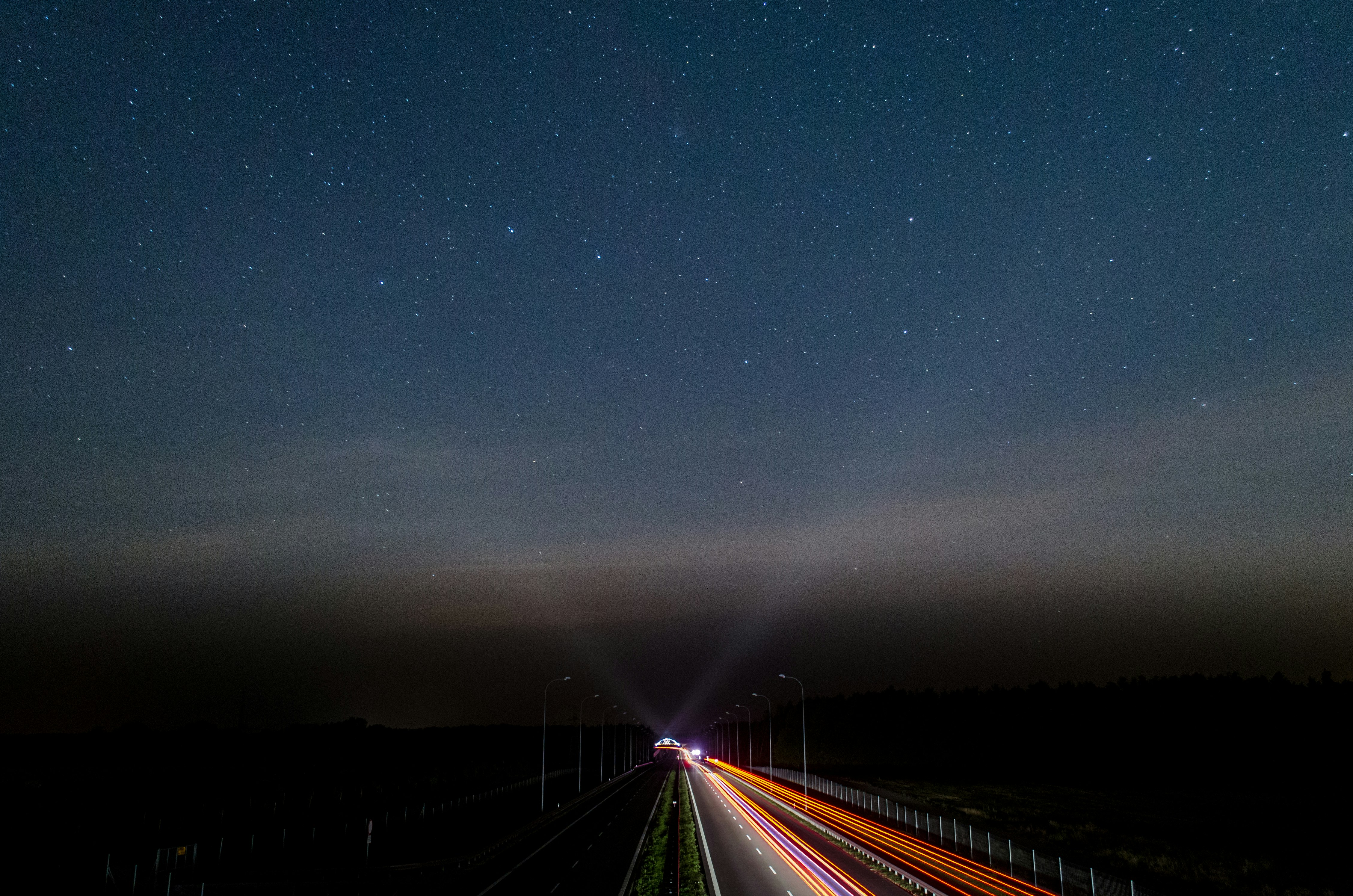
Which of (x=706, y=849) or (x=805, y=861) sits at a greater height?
(x=805, y=861)

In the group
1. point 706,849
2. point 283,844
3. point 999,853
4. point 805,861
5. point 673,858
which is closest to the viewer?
point 999,853

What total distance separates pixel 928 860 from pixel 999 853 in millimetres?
2587

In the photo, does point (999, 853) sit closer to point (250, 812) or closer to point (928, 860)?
point (928, 860)

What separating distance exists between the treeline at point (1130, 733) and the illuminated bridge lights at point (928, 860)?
228ft

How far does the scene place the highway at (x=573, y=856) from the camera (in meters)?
31.1

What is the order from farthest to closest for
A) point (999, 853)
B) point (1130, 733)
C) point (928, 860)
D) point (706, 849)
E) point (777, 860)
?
1. point (1130, 733)
2. point (706, 849)
3. point (777, 860)
4. point (928, 860)
5. point (999, 853)

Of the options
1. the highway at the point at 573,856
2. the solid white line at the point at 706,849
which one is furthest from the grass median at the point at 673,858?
the highway at the point at 573,856

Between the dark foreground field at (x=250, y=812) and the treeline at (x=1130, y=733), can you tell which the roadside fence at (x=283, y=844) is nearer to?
the dark foreground field at (x=250, y=812)

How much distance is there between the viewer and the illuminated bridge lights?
2908cm

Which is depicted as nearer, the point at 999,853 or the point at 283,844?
the point at 999,853

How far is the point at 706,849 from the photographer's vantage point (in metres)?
39.9

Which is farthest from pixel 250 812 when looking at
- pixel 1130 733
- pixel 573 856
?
pixel 1130 733

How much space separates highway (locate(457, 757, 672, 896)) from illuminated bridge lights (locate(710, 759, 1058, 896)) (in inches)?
398

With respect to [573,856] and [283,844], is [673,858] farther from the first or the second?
[283,844]
